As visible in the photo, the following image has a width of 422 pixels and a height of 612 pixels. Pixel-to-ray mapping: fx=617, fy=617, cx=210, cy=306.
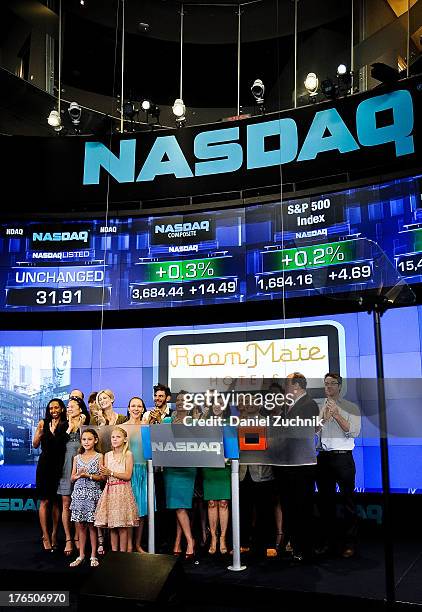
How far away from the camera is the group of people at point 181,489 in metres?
4.42

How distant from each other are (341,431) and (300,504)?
620 mm

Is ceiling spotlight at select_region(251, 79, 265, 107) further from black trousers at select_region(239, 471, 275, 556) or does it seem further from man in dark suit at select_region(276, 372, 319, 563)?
black trousers at select_region(239, 471, 275, 556)

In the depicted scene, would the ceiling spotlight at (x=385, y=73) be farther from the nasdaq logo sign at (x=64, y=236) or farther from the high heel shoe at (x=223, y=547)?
the high heel shoe at (x=223, y=547)

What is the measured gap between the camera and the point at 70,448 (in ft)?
16.3

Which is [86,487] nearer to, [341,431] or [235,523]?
[235,523]

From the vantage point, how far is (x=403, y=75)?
6719mm

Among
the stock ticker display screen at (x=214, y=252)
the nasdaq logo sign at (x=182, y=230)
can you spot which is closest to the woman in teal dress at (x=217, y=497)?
the stock ticker display screen at (x=214, y=252)

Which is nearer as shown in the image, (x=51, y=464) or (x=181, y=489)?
(x=181, y=489)

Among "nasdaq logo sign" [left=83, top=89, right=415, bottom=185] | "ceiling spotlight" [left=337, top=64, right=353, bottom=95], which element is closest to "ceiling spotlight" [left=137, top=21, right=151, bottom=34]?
"nasdaq logo sign" [left=83, top=89, right=415, bottom=185]

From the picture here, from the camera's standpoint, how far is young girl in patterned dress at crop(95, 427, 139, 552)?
4.37 metres

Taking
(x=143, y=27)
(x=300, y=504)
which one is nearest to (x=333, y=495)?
(x=300, y=504)

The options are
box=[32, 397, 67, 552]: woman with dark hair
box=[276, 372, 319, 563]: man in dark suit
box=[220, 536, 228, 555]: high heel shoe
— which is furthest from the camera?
box=[32, 397, 67, 552]: woman with dark hair

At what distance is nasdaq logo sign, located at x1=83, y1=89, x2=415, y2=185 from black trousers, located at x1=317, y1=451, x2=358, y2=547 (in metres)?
3.01

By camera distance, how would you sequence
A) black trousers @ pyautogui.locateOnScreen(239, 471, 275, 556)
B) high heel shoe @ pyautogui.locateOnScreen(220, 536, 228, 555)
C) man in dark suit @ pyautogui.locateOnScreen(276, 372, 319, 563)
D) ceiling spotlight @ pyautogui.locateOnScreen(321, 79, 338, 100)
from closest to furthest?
man in dark suit @ pyautogui.locateOnScreen(276, 372, 319, 563) → high heel shoe @ pyautogui.locateOnScreen(220, 536, 228, 555) → black trousers @ pyautogui.locateOnScreen(239, 471, 275, 556) → ceiling spotlight @ pyautogui.locateOnScreen(321, 79, 338, 100)
